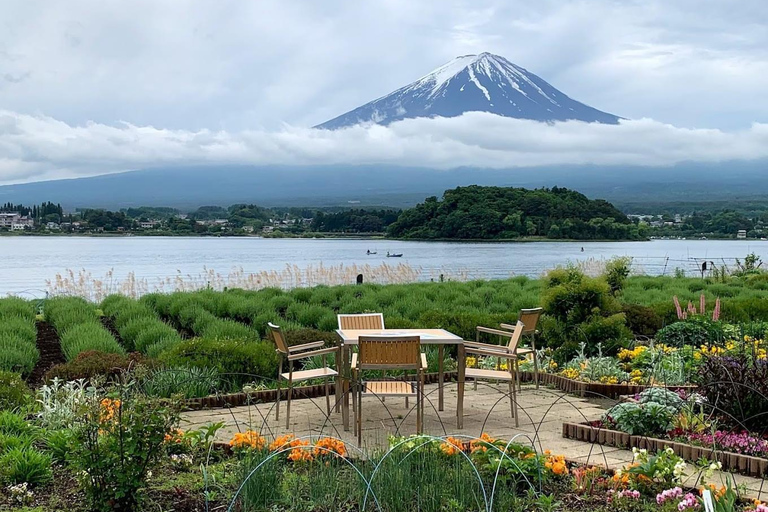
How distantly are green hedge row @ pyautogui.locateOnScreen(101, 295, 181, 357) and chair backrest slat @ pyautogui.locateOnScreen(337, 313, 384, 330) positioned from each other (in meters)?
3.15

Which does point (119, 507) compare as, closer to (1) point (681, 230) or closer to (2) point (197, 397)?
(2) point (197, 397)

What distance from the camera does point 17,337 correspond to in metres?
10.8

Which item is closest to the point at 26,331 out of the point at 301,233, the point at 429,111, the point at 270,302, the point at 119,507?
the point at 270,302

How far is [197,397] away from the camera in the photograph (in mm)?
7996

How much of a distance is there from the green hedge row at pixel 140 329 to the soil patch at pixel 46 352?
3.07 feet

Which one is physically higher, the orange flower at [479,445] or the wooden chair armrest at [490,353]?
the wooden chair armrest at [490,353]

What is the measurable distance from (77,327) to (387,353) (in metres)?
6.79

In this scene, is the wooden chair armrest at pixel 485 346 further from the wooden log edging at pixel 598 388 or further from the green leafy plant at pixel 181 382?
the green leafy plant at pixel 181 382

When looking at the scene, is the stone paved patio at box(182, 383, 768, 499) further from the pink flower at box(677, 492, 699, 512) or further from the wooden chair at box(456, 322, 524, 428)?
the pink flower at box(677, 492, 699, 512)

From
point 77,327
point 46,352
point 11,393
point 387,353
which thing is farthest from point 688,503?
point 46,352

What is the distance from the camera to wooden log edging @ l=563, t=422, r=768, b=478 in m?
5.45

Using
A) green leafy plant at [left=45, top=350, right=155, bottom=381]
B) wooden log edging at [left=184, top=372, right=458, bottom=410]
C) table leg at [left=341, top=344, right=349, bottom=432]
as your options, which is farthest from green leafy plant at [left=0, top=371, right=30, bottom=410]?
table leg at [left=341, top=344, right=349, bottom=432]

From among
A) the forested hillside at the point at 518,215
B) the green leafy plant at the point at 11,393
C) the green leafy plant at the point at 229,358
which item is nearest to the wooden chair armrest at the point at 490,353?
the green leafy plant at the point at 229,358

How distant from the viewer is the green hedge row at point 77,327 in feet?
34.4
